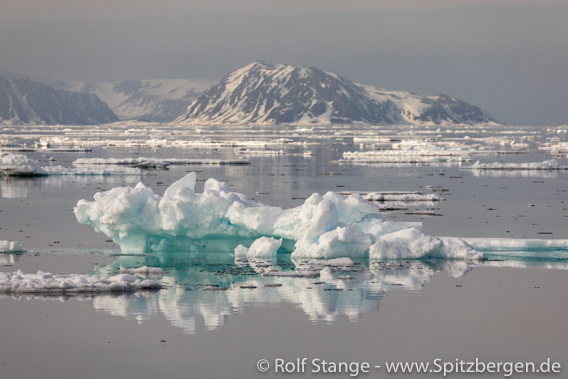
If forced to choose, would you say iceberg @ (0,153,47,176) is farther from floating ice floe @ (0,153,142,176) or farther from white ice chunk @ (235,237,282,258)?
white ice chunk @ (235,237,282,258)

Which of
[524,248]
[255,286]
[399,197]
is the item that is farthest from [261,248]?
[399,197]

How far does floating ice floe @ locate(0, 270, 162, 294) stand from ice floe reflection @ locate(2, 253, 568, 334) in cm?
26

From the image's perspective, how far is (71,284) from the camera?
16.8 meters

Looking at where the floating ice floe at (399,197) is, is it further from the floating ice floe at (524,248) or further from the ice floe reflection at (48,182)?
the ice floe reflection at (48,182)

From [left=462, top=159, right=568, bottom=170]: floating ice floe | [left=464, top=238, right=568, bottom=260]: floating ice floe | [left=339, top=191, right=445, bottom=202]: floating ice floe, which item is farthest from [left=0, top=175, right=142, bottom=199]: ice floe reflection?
[left=464, top=238, right=568, bottom=260]: floating ice floe

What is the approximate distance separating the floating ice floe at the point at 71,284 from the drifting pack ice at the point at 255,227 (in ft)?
12.7

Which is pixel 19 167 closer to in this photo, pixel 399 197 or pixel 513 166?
pixel 399 197

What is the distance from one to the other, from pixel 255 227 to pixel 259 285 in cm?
346

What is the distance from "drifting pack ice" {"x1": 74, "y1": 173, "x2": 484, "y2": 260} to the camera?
20.6 meters

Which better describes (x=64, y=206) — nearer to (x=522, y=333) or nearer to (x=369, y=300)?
(x=369, y=300)

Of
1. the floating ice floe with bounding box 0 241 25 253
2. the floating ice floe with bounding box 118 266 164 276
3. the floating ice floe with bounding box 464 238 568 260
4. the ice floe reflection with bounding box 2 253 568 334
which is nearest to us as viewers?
the ice floe reflection with bounding box 2 253 568 334

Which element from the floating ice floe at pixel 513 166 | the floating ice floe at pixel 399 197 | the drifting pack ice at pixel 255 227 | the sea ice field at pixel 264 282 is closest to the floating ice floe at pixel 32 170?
the sea ice field at pixel 264 282

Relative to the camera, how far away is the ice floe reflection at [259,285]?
15492mm

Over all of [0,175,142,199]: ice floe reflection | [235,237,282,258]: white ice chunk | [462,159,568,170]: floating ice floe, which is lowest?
[462,159,568,170]: floating ice floe
